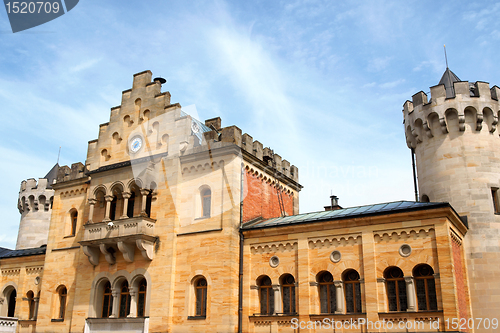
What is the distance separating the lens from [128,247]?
2691 cm

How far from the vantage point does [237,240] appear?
1003 inches

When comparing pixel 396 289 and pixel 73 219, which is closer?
pixel 396 289

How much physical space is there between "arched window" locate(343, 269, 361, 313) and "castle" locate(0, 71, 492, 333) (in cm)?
5

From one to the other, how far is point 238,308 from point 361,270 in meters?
6.87

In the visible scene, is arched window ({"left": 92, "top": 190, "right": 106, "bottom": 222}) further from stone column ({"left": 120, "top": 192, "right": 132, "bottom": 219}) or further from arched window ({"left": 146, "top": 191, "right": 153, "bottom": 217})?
arched window ({"left": 146, "top": 191, "right": 153, "bottom": 217})

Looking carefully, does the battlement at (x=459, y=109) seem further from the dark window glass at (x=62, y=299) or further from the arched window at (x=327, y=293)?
the dark window glass at (x=62, y=299)

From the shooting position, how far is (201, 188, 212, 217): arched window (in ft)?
88.8

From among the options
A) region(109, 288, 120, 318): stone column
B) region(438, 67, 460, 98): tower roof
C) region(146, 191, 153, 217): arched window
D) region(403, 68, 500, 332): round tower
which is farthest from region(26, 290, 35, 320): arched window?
region(438, 67, 460, 98): tower roof

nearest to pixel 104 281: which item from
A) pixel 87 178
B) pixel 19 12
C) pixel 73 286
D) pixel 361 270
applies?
pixel 73 286

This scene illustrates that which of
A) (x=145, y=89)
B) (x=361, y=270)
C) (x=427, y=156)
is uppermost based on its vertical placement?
(x=145, y=89)

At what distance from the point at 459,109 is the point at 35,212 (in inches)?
1645

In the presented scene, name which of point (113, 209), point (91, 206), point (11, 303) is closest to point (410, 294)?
point (113, 209)

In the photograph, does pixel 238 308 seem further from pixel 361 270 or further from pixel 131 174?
pixel 131 174

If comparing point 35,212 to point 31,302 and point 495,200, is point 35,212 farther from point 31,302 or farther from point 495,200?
point 495,200
